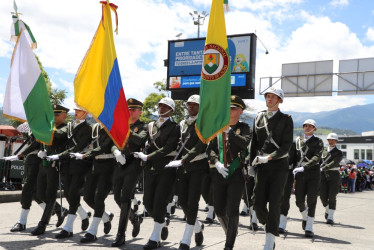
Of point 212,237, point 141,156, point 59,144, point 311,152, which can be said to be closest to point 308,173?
point 311,152

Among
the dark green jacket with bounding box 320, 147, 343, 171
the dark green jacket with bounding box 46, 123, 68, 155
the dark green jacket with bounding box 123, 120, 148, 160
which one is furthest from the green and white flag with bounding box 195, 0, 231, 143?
the dark green jacket with bounding box 320, 147, 343, 171

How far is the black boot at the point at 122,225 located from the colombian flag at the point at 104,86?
3.16ft

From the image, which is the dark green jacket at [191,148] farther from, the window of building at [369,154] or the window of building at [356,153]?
the window of building at [356,153]

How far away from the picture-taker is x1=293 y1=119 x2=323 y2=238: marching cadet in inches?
362

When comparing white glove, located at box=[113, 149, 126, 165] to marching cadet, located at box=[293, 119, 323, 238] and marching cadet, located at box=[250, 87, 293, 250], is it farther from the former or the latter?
marching cadet, located at box=[293, 119, 323, 238]

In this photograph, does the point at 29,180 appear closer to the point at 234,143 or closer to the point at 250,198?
the point at 234,143

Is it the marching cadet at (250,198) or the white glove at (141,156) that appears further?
the white glove at (141,156)

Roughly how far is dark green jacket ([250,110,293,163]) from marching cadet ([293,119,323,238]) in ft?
10.1

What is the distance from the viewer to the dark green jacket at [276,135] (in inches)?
242

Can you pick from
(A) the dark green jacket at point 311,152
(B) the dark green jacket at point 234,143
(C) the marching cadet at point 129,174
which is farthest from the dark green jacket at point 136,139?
(A) the dark green jacket at point 311,152

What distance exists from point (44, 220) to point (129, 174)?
1.88 meters

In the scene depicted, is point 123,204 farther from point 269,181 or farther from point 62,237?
point 269,181

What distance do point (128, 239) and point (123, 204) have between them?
0.85 meters

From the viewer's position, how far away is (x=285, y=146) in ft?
20.2
